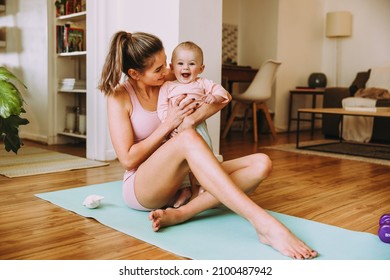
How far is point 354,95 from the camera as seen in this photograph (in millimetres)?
5109

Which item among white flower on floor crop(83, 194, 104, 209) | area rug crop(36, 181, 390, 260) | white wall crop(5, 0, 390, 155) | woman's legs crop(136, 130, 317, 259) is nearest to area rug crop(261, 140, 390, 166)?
white wall crop(5, 0, 390, 155)

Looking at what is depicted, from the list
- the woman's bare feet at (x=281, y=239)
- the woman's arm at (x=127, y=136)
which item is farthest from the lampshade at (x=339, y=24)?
the woman's bare feet at (x=281, y=239)

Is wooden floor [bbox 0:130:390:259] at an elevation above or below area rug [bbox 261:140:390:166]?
above

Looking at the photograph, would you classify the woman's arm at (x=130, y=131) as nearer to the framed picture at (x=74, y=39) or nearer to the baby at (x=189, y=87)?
the baby at (x=189, y=87)

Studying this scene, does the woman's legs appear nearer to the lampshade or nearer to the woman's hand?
the woman's hand

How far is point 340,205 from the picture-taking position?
2258 mm

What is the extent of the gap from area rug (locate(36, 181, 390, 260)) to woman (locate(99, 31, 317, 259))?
6cm

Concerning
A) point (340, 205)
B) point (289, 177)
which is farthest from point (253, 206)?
point (289, 177)

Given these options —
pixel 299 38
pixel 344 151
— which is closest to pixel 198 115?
pixel 344 151

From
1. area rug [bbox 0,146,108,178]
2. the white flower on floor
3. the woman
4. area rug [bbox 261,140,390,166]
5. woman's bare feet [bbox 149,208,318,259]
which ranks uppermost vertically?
the woman

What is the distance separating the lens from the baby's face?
1.99 m

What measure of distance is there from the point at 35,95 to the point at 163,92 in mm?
2838

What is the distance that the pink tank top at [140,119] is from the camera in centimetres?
186

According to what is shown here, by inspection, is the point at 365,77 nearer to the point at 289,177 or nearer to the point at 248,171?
the point at 289,177
